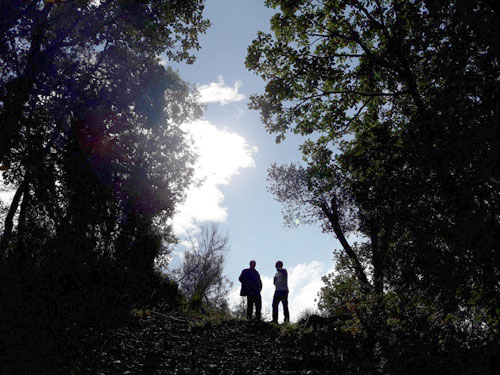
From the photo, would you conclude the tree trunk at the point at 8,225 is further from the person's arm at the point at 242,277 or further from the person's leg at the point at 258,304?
the person's leg at the point at 258,304

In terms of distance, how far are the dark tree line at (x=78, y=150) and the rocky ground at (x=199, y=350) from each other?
4.24 feet

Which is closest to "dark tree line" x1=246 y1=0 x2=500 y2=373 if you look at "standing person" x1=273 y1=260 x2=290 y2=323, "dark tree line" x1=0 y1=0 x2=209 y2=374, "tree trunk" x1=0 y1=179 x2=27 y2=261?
"standing person" x1=273 y1=260 x2=290 y2=323

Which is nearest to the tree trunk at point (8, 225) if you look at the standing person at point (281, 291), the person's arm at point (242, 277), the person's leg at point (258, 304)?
the person's arm at point (242, 277)

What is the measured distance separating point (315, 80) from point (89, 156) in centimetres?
933

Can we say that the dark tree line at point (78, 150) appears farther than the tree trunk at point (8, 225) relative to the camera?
No

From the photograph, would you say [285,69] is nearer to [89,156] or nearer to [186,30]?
[186,30]

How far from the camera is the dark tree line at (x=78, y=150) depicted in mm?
7938

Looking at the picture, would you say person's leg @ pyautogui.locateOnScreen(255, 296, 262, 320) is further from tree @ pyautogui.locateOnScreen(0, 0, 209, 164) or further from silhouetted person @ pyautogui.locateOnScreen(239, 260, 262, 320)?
tree @ pyautogui.locateOnScreen(0, 0, 209, 164)

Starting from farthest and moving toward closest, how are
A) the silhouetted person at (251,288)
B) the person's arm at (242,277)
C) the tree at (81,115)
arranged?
the person's arm at (242,277) < the silhouetted person at (251,288) < the tree at (81,115)

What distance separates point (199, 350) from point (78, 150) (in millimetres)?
9130

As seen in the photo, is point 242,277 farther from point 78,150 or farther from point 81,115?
point 81,115

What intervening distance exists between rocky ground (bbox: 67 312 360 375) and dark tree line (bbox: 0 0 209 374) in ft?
4.24

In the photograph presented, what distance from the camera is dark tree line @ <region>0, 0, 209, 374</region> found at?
7.94 m

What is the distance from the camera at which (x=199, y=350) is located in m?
6.11
